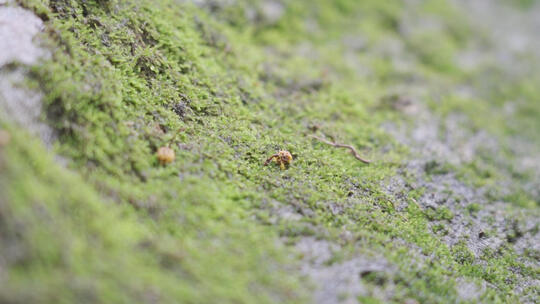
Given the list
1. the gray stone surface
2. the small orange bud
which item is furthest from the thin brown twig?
the gray stone surface

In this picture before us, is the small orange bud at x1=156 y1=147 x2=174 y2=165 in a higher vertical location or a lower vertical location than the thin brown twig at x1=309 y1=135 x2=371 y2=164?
lower

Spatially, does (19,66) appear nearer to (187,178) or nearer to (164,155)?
(164,155)

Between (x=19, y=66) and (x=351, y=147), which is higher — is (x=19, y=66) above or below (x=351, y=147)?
below

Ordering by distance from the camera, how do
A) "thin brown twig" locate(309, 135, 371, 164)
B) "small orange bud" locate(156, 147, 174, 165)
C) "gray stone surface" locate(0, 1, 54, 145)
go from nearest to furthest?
"gray stone surface" locate(0, 1, 54, 145), "small orange bud" locate(156, 147, 174, 165), "thin brown twig" locate(309, 135, 371, 164)

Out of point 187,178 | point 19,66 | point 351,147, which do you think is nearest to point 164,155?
point 187,178

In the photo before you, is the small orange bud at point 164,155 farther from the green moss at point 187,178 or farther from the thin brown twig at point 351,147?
the thin brown twig at point 351,147

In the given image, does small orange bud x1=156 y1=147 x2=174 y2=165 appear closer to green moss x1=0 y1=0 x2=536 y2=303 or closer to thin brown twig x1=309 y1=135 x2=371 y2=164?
green moss x1=0 y1=0 x2=536 y2=303

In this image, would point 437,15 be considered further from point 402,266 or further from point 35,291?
point 35,291

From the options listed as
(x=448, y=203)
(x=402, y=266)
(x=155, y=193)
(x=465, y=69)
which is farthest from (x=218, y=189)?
(x=465, y=69)

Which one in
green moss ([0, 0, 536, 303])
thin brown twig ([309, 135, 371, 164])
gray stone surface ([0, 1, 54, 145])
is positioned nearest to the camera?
green moss ([0, 0, 536, 303])

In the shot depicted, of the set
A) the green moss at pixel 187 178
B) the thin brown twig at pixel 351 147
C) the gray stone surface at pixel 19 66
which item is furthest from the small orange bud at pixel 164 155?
the thin brown twig at pixel 351 147

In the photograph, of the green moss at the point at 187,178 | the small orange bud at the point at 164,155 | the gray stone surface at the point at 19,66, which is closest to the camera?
the green moss at the point at 187,178
